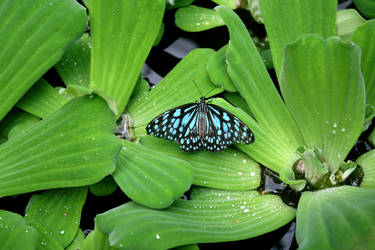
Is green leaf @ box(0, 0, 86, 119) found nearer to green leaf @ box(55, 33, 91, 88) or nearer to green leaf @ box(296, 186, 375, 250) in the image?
green leaf @ box(55, 33, 91, 88)

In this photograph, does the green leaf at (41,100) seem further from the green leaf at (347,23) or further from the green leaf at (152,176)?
the green leaf at (347,23)

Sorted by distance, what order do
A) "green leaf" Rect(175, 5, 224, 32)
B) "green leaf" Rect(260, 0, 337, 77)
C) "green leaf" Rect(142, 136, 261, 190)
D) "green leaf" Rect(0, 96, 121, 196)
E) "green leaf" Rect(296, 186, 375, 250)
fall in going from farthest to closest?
1. "green leaf" Rect(175, 5, 224, 32)
2. "green leaf" Rect(260, 0, 337, 77)
3. "green leaf" Rect(142, 136, 261, 190)
4. "green leaf" Rect(0, 96, 121, 196)
5. "green leaf" Rect(296, 186, 375, 250)

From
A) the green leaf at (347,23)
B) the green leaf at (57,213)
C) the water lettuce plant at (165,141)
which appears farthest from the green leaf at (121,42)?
the green leaf at (347,23)

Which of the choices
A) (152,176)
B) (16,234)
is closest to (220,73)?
(152,176)

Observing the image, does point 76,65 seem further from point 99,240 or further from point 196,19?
point 99,240

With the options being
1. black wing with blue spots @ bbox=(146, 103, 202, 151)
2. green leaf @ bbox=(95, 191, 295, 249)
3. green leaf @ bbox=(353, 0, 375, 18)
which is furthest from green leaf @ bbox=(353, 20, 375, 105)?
black wing with blue spots @ bbox=(146, 103, 202, 151)

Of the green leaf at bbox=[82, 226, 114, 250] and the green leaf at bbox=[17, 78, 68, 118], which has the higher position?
the green leaf at bbox=[17, 78, 68, 118]
